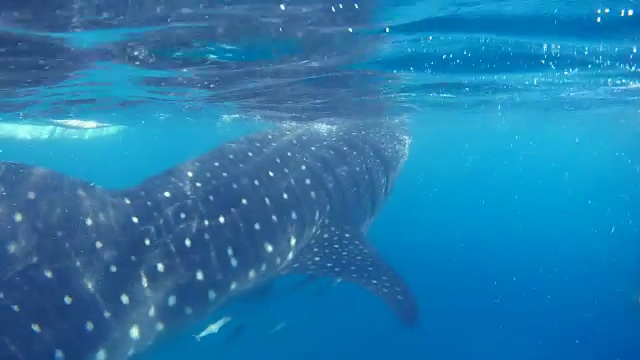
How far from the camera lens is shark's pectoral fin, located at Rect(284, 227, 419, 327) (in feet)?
21.3

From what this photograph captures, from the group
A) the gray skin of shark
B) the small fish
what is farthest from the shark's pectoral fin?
the small fish

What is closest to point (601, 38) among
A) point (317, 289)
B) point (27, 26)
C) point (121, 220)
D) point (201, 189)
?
point (317, 289)

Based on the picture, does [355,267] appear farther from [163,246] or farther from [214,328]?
[163,246]

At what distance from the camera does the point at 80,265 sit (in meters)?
4.87

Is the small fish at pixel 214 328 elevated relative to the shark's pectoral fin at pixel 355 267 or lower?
lower

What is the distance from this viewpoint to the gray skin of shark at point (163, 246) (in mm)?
4535

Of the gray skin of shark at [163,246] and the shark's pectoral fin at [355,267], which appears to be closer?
the gray skin of shark at [163,246]

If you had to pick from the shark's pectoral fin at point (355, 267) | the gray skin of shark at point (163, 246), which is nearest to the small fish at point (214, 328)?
the gray skin of shark at point (163, 246)

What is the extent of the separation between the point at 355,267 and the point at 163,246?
2.83 m

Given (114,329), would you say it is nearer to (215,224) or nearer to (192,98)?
(215,224)

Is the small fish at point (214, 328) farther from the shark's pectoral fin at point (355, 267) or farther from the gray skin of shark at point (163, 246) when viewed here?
the shark's pectoral fin at point (355, 267)

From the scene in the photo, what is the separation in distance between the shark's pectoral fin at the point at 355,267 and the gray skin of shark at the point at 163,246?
18mm

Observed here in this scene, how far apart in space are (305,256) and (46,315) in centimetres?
377

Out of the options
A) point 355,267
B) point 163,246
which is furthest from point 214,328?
point 355,267
